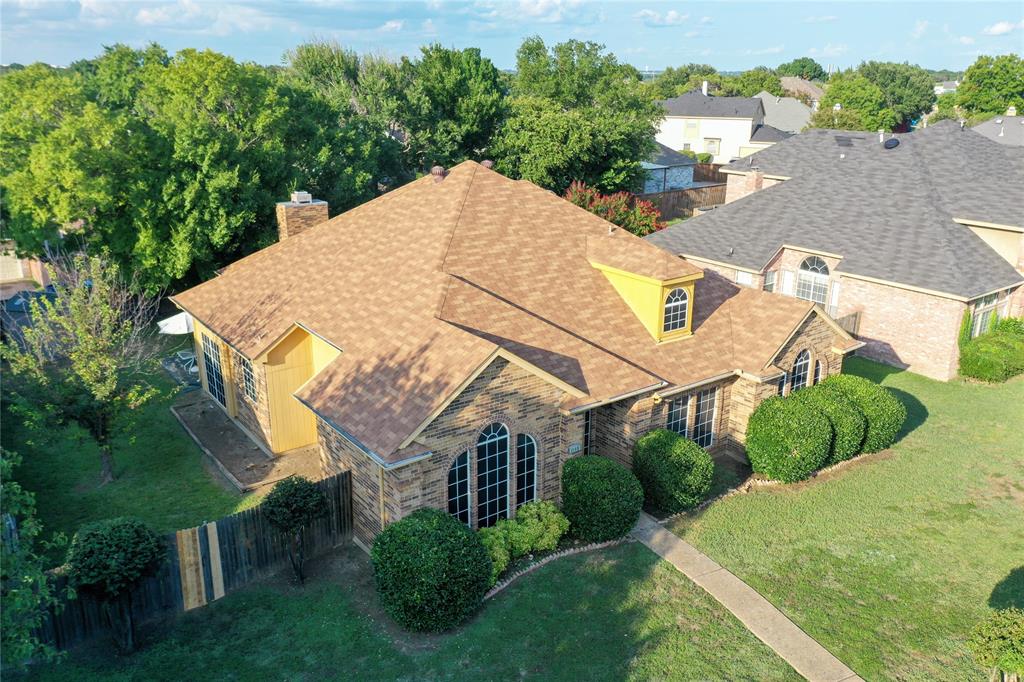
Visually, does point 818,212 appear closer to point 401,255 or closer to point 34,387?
point 401,255

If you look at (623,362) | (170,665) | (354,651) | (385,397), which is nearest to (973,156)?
(623,362)

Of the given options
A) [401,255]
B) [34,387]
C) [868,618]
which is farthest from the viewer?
[401,255]

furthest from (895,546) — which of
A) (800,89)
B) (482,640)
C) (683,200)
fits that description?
(800,89)

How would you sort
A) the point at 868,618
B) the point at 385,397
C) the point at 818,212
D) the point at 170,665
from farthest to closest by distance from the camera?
1. the point at 818,212
2. the point at 385,397
3. the point at 868,618
4. the point at 170,665

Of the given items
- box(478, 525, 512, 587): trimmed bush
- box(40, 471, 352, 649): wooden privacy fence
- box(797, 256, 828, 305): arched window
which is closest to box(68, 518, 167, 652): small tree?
box(40, 471, 352, 649): wooden privacy fence

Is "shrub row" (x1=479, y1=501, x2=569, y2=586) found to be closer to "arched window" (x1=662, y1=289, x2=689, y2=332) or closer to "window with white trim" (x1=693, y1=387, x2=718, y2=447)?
"window with white trim" (x1=693, y1=387, x2=718, y2=447)

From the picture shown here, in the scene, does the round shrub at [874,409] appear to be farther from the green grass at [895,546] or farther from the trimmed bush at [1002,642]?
the trimmed bush at [1002,642]
